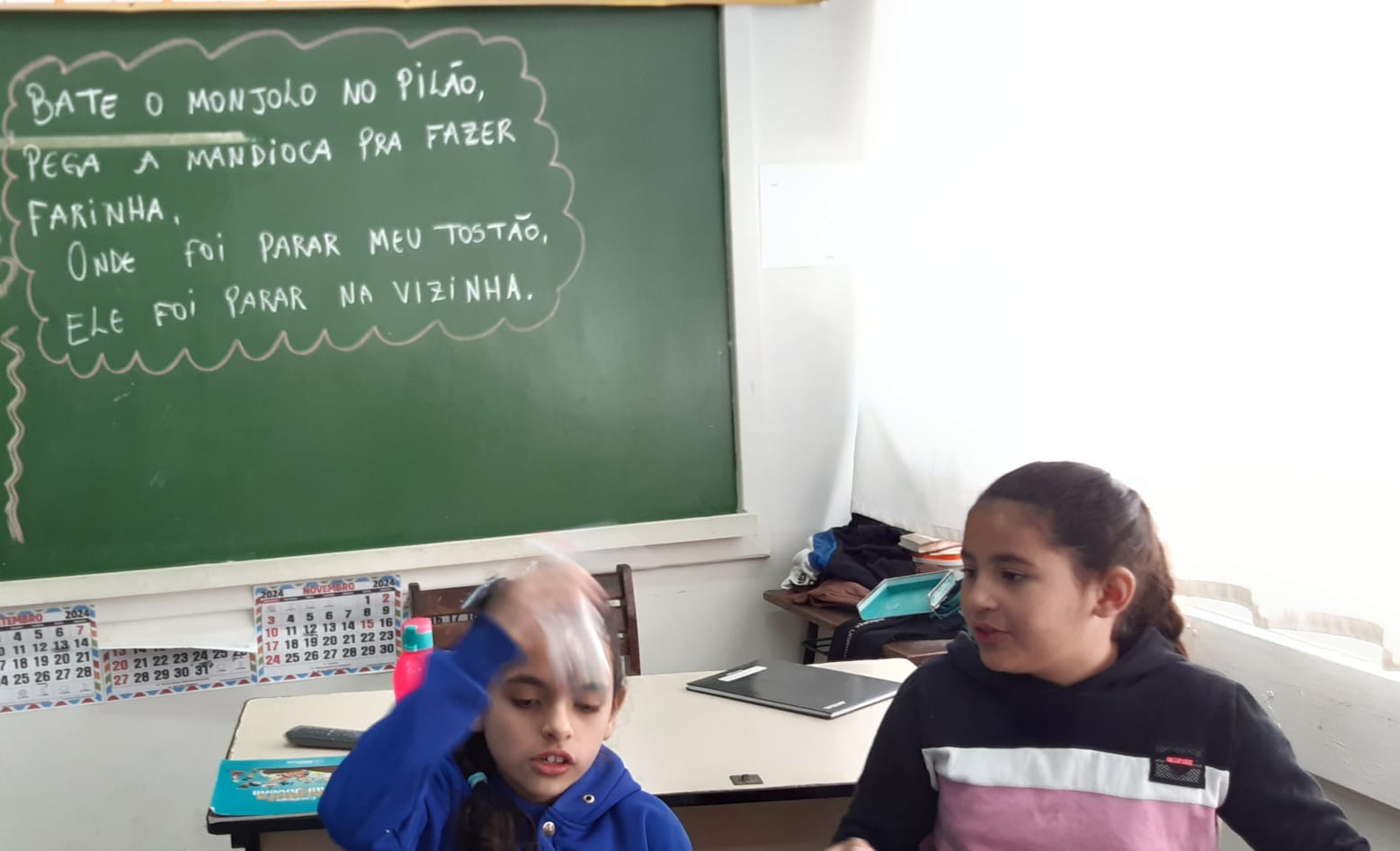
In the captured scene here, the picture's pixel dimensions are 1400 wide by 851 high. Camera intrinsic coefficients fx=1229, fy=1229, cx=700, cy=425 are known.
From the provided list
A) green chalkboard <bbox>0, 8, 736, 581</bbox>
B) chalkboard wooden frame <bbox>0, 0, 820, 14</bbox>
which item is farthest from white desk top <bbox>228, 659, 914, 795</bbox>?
chalkboard wooden frame <bbox>0, 0, 820, 14</bbox>

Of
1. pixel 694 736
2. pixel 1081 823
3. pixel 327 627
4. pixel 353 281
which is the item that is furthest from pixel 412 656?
pixel 353 281

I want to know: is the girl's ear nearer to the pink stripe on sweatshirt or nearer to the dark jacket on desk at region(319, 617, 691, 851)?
the pink stripe on sweatshirt

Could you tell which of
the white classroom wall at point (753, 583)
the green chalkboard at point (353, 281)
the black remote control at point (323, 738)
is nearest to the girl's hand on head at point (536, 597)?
the black remote control at point (323, 738)

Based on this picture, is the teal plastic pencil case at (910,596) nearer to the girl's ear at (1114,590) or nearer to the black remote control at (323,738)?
the black remote control at (323,738)

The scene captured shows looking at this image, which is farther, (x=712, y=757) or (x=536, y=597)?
(x=712, y=757)

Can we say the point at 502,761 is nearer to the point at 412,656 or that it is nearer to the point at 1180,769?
the point at 412,656

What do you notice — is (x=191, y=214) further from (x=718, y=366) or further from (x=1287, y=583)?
(x=1287, y=583)

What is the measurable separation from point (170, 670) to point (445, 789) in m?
1.90

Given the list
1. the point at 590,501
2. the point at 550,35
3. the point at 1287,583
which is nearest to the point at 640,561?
the point at 590,501

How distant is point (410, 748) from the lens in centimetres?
119

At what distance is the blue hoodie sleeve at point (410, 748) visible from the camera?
1.19 meters

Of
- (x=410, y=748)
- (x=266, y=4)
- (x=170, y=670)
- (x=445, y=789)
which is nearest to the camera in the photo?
(x=410, y=748)

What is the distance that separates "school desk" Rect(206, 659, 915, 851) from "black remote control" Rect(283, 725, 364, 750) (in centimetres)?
2

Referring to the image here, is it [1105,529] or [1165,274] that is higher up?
[1165,274]
